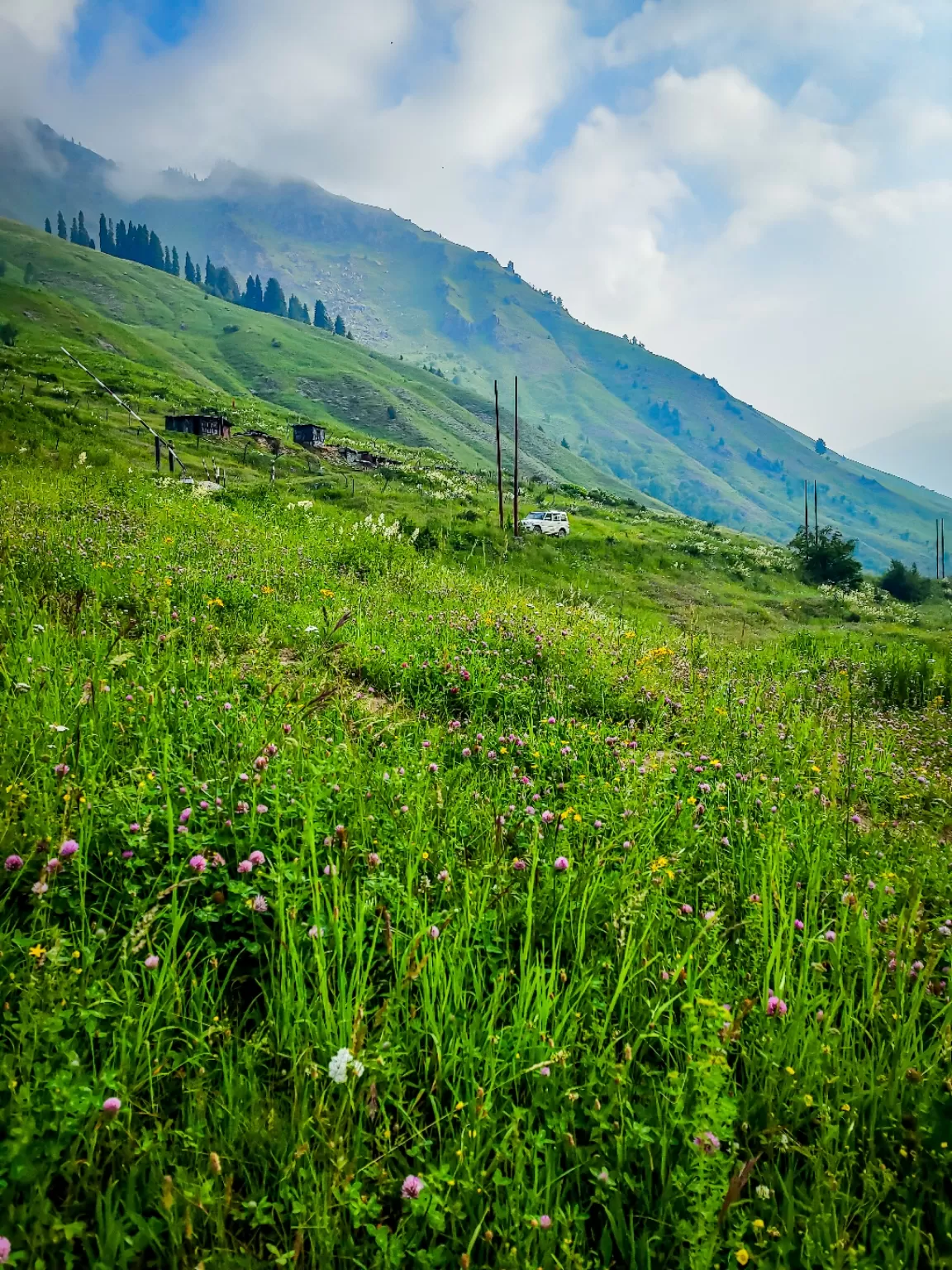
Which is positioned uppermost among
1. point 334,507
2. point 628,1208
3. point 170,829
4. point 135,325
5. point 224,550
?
point 135,325

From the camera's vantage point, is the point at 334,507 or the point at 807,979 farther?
the point at 334,507

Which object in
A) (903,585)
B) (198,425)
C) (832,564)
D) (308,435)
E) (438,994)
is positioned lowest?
(438,994)


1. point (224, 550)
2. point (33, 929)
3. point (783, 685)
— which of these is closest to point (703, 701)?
point (783, 685)

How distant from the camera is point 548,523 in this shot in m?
40.2

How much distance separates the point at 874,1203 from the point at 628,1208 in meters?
0.78

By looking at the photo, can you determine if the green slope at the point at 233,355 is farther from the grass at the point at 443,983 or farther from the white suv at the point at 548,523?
the grass at the point at 443,983

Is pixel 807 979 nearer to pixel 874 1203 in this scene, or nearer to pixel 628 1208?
pixel 874 1203

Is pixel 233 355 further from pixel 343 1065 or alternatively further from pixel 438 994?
pixel 343 1065

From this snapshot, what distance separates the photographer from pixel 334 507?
80.2 feet

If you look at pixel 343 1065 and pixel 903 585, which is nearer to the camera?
pixel 343 1065

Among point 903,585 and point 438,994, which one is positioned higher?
point 903,585

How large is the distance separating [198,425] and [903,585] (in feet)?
184

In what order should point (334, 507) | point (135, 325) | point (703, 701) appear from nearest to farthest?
point (703, 701) < point (334, 507) < point (135, 325)

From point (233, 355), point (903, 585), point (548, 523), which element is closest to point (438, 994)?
point (548, 523)
